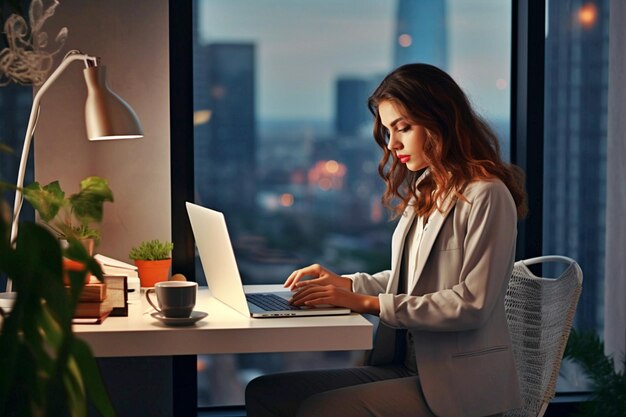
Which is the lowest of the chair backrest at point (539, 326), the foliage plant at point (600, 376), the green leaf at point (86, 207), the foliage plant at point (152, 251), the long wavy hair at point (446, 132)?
the foliage plant at point (600, 376)

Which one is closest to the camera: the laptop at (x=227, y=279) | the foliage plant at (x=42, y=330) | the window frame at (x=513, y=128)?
the foliage plant at (x=42, y=330)

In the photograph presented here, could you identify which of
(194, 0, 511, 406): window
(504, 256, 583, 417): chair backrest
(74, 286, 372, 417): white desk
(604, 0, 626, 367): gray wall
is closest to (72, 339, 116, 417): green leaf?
(74, 286, 372, 417): white desk

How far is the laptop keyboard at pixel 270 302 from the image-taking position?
7.09 ft

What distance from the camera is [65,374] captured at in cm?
70

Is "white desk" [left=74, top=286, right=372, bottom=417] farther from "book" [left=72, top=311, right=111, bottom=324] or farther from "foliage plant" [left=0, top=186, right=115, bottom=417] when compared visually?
"foliage plant" [left=0, top=186, right=115, bottom=417]

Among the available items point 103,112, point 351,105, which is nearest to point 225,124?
point 351,105

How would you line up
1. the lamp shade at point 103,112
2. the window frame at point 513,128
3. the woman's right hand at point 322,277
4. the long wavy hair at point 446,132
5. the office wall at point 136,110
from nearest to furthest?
1. the long wavy hair at point 446,132
2. the woman's right hand at point 322,277
3. the lamp shade at point 103,112
4. the office wall at point 136,110
5. the window frame at point 513,128

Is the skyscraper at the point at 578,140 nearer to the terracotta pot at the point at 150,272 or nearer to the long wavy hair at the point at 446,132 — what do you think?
the long wavy hair at the point at 446,132

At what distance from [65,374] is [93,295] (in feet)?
4.60

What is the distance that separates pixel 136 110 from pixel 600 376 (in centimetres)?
164

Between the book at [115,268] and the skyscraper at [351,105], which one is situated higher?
the skyscraper at [351,105]

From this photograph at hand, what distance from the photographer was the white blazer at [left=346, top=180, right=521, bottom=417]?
2047 millimetres

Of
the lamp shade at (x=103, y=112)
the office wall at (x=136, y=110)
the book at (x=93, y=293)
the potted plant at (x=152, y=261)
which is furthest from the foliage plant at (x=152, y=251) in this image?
the book at (x=93, y=293)

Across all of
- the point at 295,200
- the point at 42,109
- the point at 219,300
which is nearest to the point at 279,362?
the point at 295,200
